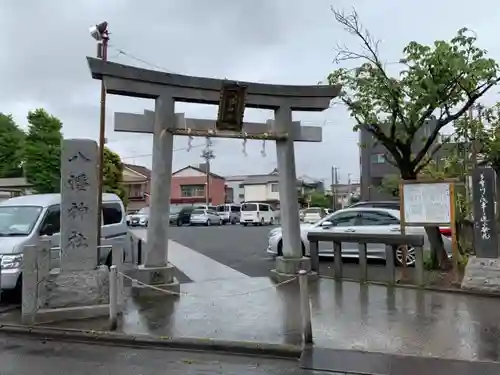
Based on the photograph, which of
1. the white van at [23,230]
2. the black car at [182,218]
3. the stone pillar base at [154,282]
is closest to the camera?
the white van at [23,230]

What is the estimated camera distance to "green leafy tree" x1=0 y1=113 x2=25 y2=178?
145ft

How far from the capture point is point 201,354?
5645 mm

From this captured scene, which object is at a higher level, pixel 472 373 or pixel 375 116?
pixel 375 116

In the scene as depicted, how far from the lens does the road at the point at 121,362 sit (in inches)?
198

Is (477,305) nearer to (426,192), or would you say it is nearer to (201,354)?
(426,192)

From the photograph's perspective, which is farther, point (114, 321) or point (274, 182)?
point (274, 182)

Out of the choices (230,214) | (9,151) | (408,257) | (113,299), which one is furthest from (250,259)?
(9,151)

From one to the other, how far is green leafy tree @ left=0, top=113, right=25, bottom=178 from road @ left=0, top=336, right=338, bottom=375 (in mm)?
42534

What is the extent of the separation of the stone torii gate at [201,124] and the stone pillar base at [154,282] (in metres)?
0.02

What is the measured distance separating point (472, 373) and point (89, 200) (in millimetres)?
5622

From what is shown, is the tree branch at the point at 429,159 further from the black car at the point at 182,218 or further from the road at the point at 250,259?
the black car at the point at 182,218

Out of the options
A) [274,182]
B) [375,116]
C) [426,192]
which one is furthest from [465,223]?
[274,182]

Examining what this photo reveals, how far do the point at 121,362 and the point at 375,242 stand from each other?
626 centimetres

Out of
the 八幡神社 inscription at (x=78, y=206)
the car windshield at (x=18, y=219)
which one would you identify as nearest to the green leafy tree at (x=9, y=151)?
the car windshield at (x=18, y=219)
